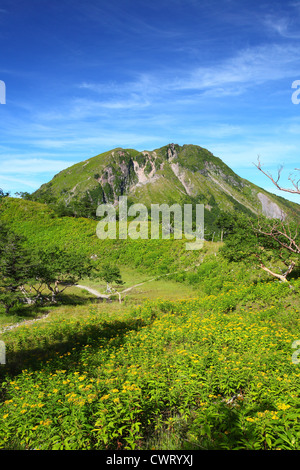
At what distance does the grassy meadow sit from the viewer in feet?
15.3

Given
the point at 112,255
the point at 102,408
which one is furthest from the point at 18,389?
the point at 112,255

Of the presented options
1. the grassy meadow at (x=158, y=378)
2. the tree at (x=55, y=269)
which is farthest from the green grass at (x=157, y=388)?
the tree at (x=55, y=269)

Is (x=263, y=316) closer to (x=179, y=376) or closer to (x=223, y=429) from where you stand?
(x=179, y=376)

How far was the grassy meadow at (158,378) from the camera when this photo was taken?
15.3 feet

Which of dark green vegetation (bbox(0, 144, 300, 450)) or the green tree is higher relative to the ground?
the green tree

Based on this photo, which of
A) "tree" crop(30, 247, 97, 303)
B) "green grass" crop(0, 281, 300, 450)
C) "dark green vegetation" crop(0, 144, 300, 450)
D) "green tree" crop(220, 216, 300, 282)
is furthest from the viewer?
"tree" crop(30, 247, 97, 303)

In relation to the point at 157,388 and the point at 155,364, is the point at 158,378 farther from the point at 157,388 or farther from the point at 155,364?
the point at 155,364

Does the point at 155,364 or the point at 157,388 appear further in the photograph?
the point at 155,364

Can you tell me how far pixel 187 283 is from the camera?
32656 millimetres

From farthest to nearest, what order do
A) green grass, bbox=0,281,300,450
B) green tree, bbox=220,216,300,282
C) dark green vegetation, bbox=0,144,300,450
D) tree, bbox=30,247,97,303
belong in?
tree, bbox=30,247,97,303 < green tree, bbox=220,216,300,282 < dark green vegetation, bbox=0,144,300,450 < green grass, bbox=0,281,300,450

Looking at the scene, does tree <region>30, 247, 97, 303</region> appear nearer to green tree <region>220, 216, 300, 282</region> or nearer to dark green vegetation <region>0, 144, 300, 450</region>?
dark green vegetation <region>0, 144, 300, 450</region>

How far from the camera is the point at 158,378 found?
21.8 feet

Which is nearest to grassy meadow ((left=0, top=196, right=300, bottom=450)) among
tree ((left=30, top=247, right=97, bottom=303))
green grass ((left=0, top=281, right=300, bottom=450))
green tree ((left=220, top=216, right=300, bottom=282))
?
green grass ((left=0, top=281, right=300, bottom=450))

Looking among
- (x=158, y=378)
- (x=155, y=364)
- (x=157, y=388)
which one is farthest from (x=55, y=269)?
(x=157, y=388)
